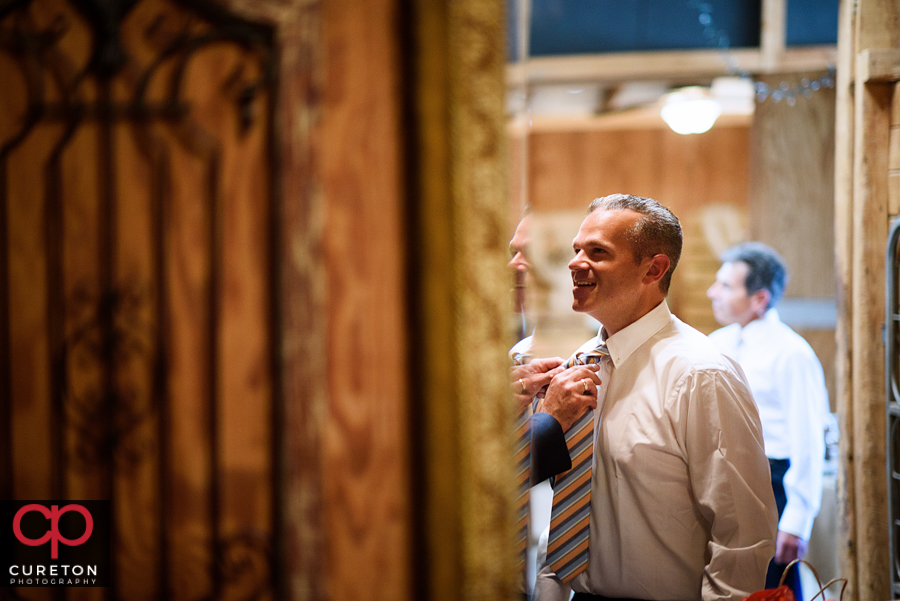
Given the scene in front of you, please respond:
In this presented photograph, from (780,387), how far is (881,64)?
4.88 feet

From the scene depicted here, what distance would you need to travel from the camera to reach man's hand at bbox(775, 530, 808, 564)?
8.32ft

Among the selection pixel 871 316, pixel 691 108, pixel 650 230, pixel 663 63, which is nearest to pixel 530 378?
pixel 650 230

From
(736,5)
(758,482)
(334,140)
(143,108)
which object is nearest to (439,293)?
(334,140)

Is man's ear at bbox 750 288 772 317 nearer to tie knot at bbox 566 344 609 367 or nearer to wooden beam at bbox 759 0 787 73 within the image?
wooden beam at bbox 759 0 787 73

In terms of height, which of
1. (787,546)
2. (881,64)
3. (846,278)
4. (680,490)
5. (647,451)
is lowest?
(787,546)

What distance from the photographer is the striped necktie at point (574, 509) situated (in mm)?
1553

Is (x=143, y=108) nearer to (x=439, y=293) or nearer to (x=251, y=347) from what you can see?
(x=251, y=347)

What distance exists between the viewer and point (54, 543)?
1048 mm

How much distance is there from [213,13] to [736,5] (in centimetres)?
337

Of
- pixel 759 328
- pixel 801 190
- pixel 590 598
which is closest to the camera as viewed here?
pixel 590 598

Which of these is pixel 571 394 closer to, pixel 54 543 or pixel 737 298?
pixel 54 543

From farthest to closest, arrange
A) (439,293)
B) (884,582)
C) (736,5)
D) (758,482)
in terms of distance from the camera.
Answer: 1. (736,5)
2. (884,582)
3. (758,482)
4. (439,293)

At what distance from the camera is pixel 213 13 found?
1.01 m

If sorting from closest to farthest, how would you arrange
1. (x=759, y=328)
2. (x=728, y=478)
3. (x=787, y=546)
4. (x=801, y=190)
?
(x=728, y=478) < (x=787, y=546) < (x=759, y=328) < (x=801, y=190)
